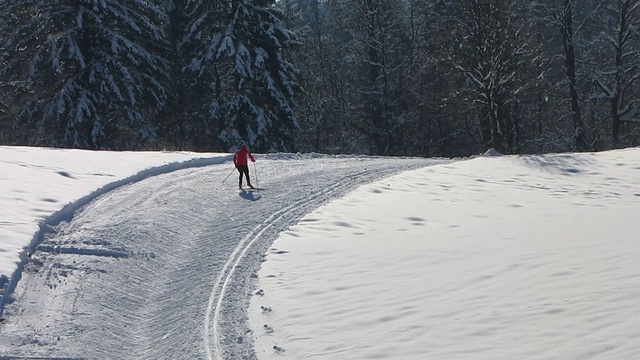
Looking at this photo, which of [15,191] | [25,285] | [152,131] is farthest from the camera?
[152,131]

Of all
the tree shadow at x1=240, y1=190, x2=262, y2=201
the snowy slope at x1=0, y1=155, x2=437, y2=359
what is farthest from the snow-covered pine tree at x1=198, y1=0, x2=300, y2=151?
the tree shadow at x1=240, y1=190, x2=262, y2=201

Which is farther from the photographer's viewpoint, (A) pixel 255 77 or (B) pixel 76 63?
(A) pixel 255 77

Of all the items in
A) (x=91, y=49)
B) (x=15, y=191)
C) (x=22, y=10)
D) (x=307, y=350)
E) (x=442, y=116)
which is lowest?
(x=307, y=350)

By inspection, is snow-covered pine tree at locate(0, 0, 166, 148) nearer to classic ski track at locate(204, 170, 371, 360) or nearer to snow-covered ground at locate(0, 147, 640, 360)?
snow-covered ground at locate(0, 147, 640, 360)

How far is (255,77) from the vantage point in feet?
98.1

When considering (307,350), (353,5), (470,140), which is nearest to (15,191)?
(307,350)

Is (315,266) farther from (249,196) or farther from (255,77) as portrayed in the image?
(255,77)

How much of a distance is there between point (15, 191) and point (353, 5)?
2830 centimetres

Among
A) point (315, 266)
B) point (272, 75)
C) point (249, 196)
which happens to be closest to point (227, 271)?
point (315, 266)

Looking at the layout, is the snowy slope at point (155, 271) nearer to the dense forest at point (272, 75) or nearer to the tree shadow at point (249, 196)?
the tree shadow at point (249, 196)

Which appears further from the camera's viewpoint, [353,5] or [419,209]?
[353,5]

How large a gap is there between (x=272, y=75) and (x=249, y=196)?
16.5 meters

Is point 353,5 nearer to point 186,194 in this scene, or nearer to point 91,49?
point 91,49

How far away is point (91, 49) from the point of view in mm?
26891
